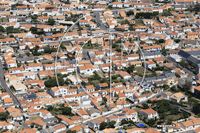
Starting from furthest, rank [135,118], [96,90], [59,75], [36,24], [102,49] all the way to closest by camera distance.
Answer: [36,24], [102,49], [59,75], [96,90], [135,118]

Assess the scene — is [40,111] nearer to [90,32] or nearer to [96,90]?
[96,90]

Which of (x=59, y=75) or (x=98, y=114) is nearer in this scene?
(x=98, y=114)

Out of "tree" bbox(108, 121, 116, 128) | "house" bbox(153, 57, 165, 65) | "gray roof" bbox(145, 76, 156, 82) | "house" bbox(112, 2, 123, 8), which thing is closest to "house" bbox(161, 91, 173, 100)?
"gray roof" bbox(145, 76, 156, 82)

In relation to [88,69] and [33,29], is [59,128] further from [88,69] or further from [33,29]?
[33,29]

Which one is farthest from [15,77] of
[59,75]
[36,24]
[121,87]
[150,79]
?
[36,24]

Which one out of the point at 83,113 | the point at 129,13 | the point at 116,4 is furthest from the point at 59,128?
the point at 116,4

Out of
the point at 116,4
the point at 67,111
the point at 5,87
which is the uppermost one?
the point at 116,4

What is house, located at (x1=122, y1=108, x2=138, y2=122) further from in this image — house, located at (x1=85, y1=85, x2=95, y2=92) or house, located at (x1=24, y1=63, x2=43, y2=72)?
house, located at (x1=24, y1=63, x2=43, y2=72)

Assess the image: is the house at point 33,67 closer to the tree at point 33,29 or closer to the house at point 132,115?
the tree at point 33,29
